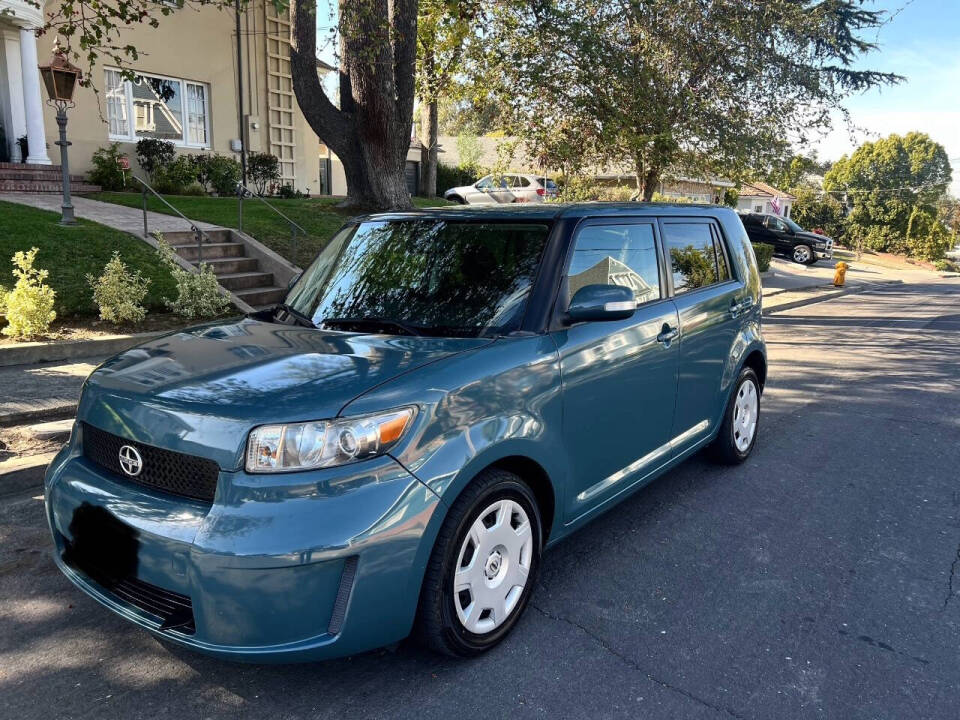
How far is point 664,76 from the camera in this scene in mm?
12578

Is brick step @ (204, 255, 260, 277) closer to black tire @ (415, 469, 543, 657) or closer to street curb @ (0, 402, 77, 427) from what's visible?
street curb @ (0, 402, 77, 427)

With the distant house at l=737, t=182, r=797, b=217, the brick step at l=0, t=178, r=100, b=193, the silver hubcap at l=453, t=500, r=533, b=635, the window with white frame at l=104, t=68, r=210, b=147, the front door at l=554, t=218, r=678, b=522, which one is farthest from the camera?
Result: the distant house at l=737, t=182, r=797, b=217

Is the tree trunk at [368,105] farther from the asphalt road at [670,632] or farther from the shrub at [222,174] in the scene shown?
the asphalt road at [670,632]

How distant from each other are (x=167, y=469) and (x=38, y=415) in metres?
3.79

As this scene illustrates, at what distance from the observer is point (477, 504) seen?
2688 millimetres

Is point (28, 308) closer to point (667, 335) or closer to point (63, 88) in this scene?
point (63, 88)

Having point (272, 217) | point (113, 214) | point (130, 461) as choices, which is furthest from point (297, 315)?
point (272, 217)

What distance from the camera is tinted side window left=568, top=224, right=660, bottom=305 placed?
344cm

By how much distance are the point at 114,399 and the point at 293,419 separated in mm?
852

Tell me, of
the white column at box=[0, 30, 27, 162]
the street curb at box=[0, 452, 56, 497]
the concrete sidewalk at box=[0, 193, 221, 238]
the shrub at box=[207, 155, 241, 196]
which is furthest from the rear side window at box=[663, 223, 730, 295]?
the shrub at box=[207, 155, 241, 196]

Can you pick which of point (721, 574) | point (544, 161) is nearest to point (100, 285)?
point (721, 574)

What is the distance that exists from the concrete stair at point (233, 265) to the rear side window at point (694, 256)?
272 inches

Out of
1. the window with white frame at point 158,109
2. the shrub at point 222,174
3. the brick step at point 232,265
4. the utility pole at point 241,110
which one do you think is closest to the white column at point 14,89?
the window with white frame at point 158,109

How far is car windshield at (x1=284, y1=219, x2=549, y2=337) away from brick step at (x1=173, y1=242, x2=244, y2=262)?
300 inches
